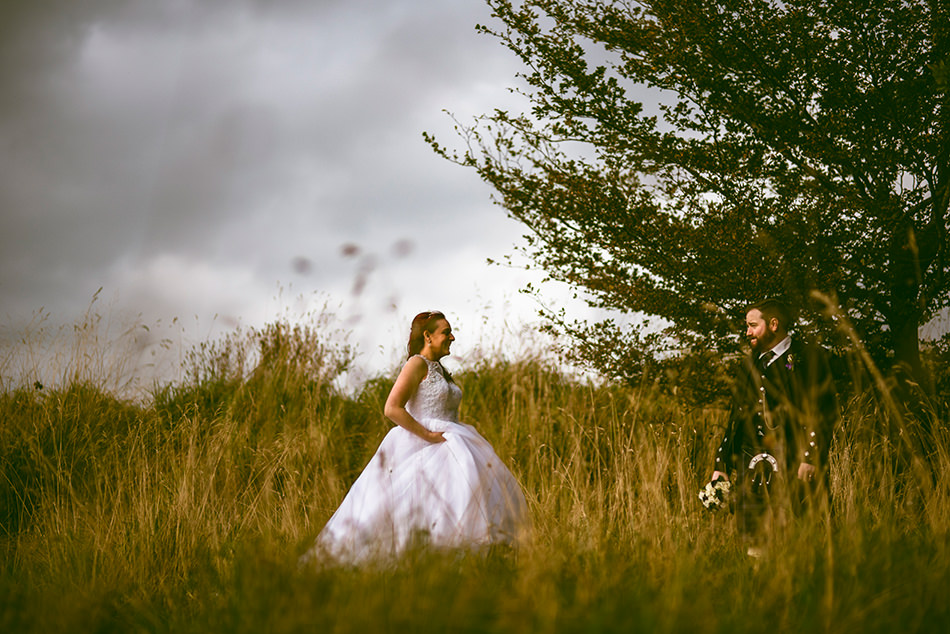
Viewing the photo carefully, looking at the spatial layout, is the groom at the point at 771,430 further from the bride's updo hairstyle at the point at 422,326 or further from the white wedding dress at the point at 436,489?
the bride's updo hairstyle at the point at 422,326

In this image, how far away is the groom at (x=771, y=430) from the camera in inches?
175

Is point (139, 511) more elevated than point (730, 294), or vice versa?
point (730, 294)

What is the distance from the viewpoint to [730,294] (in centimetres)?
626

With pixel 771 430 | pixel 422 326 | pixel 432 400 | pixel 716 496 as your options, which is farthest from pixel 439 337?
pixel 771 430

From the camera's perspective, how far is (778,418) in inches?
181

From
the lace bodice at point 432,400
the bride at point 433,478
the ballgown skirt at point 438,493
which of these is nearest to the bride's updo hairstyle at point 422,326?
the bride at point 433,478

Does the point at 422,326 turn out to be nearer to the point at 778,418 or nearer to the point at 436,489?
the point at 436,489

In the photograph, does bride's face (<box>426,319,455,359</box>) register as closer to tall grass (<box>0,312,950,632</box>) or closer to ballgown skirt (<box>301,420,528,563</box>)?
ballgown skirt (<box>301,420,528,563</box>)

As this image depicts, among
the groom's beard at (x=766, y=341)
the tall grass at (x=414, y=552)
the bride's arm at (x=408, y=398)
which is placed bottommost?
the tall grass at (x=414, y=552)

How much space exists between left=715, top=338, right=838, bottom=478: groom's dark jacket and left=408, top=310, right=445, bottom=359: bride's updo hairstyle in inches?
74.4

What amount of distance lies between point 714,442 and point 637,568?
3.80 m

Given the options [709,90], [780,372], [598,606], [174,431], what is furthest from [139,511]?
[709,90]

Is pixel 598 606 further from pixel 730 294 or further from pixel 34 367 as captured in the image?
pixel 34 367

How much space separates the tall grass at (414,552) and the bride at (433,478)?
288 mm
